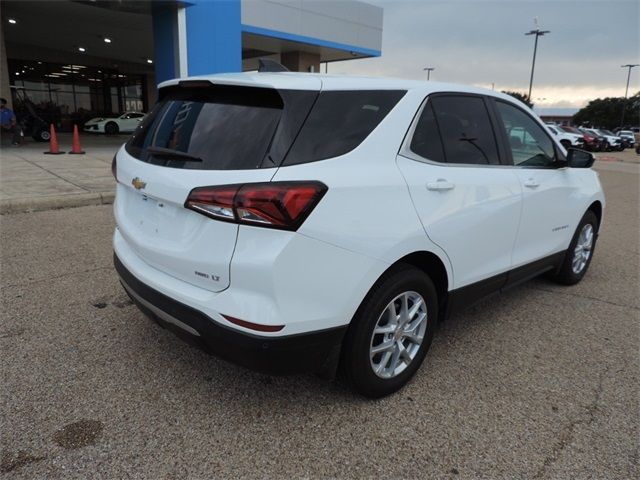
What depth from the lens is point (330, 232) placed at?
228 cm

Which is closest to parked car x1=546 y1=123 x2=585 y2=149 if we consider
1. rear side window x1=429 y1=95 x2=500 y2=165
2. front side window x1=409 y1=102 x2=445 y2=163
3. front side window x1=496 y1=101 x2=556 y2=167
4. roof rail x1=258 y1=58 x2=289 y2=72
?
front side window x1=496 y1=101 x2=556 y2=167

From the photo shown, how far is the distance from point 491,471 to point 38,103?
36844 millimetres

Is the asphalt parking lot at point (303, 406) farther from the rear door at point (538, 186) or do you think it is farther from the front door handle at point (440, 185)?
the front door handle at point (440, 185)

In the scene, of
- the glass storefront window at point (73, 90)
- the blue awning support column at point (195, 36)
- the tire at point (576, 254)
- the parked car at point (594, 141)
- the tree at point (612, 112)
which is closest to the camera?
the tire at point (576, 254)

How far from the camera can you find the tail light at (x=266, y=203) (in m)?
2.15

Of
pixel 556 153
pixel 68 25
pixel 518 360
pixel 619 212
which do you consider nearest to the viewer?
pixel 518 360

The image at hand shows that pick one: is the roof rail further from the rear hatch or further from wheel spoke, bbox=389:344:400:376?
wheel spoke, bbox=389:344:400:376

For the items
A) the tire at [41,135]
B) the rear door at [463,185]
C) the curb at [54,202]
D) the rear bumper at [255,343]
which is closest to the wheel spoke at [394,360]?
the rear bumper at [255,343]

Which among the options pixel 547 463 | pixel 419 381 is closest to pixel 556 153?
pixel 419 381

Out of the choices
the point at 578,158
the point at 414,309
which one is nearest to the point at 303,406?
the point at 414,309

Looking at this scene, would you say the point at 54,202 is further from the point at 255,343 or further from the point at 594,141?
the point at 594,141

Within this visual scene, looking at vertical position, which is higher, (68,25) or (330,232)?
(68,25)

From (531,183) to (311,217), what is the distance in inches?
86.8

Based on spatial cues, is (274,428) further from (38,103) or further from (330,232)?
(38,103)
